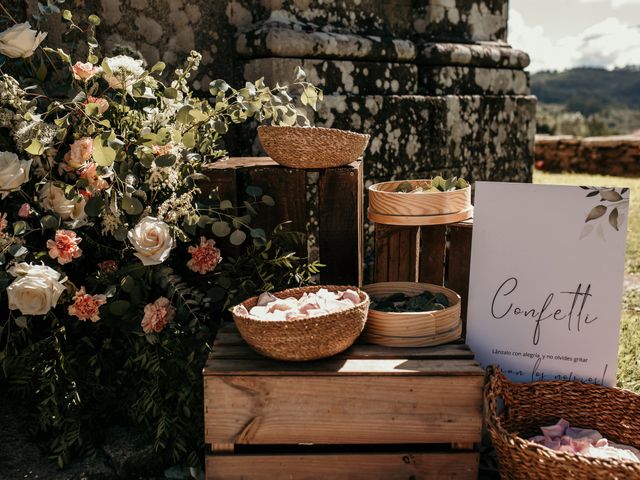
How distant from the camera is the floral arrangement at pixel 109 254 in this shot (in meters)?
1.72

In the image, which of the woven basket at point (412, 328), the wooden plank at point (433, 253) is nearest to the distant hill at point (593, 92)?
the wooden plank at point (433, 253)

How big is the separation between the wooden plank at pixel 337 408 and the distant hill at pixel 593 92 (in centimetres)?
3623

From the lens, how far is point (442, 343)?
1774 mm

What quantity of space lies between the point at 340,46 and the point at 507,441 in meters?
1.94

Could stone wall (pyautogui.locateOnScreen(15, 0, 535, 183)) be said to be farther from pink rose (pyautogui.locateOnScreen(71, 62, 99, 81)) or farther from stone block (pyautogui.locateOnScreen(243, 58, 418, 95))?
pink rose (pyautogui.locateOnScreen(71, 62, 99, 81))

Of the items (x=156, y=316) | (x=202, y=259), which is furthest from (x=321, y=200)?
(x=156, y=316)

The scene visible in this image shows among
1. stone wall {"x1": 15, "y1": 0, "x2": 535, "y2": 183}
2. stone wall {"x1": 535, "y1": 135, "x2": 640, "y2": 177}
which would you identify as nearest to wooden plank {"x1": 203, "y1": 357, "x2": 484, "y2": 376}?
stone wall {"x1": 15, "y1": 0, "x2": 535, "y2": 183}

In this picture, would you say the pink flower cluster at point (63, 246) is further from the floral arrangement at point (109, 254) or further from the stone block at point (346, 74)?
the stone block at point (346, 74)

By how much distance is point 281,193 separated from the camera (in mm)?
2039

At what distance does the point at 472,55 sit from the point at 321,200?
1.97m

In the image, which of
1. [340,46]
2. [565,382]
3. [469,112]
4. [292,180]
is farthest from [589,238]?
[469,112]

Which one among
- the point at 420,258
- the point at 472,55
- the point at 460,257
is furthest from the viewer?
the point at 472,55

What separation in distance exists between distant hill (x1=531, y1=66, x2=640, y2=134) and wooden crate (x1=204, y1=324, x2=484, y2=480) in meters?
36.2

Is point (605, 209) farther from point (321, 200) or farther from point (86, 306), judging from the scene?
point (86, 306)
